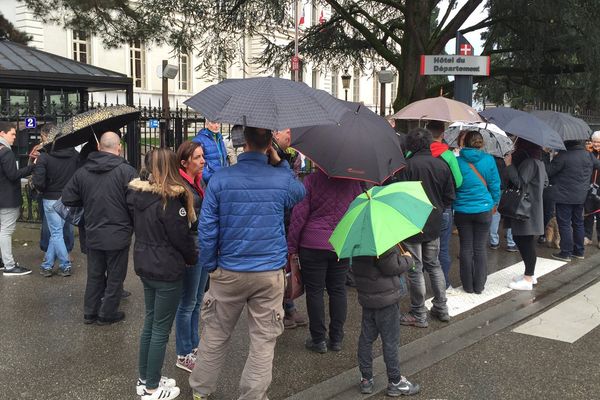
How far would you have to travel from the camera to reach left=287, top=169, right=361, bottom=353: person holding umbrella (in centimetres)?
433

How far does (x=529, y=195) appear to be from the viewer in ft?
20.8

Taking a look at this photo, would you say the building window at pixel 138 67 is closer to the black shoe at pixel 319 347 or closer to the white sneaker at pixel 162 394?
the black shoe at pixel 319 347

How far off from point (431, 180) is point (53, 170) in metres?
4.03

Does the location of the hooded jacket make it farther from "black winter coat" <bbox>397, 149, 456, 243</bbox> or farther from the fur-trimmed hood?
the fur-trimmed hood

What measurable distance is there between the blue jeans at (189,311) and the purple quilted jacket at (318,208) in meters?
0.77

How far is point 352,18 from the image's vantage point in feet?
48.5

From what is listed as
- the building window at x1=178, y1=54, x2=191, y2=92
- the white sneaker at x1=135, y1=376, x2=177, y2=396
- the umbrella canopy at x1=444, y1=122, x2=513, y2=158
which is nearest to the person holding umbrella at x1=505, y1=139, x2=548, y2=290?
the umbrella canopy at x1=444, y1=122, x2=513, y2=158

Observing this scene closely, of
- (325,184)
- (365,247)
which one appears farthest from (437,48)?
(365,247)

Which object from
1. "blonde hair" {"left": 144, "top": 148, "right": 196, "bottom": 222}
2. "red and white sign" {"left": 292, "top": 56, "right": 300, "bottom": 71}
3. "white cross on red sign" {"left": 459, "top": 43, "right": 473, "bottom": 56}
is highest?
"red and white sign" {"left": 292, "top": 56, "right": 300, "bottom": 71}

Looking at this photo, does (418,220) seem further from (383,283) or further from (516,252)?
→ (516,252)

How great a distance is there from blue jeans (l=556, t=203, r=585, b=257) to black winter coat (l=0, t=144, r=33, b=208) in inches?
264

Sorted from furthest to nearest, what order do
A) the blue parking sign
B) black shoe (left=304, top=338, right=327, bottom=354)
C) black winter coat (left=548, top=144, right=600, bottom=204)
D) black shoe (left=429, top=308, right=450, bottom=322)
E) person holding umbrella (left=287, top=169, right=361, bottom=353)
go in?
the blue parking sign → black winter coat (left=548, top=144, right=600, bottom=204) → black shoe (left=429, top=308, right=450, bottom=322) → black shoe (left=304, top=338, right=327, bottom=354) → person holding umbrella (left=287, top=169, right=361, bottom=353)

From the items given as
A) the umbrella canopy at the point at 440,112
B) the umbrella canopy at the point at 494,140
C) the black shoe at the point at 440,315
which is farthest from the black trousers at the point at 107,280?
the umbrella canopy at the point at 494,140

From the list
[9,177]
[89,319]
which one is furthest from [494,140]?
[9,177]
